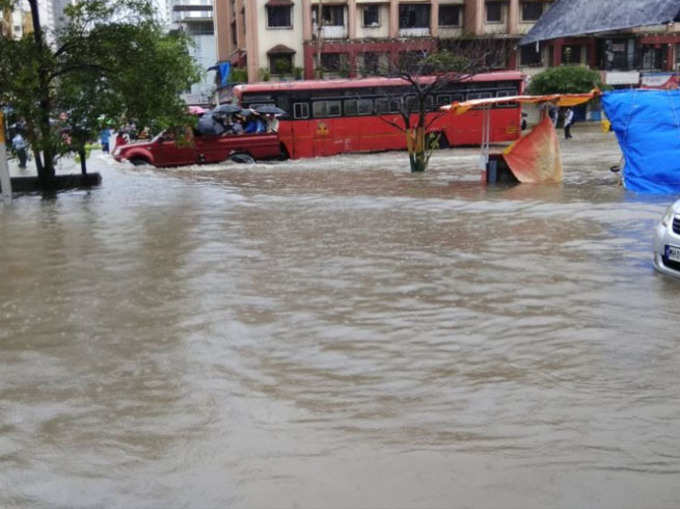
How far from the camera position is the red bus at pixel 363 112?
28.2 meters

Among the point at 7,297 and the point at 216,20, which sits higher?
the point at 216,20

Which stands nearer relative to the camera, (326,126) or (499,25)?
(326,126)

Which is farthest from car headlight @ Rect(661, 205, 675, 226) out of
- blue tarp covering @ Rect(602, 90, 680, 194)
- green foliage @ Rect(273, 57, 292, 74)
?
green foliage @ Rect(273, 57, 292, 74)

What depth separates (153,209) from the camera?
51.3 ft

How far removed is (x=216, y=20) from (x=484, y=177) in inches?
1873

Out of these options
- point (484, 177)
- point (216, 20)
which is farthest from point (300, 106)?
point (216, 20)

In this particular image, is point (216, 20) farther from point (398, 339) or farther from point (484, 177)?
point (398, 339)

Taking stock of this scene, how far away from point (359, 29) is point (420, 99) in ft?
93.1

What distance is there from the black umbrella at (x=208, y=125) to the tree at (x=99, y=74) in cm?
680

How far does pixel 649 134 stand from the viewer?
16078 mm

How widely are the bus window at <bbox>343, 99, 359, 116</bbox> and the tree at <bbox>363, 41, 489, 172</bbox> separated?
2.91 feet

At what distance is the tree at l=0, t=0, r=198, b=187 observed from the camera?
58.1 feet

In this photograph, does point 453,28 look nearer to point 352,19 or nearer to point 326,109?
point 352,19

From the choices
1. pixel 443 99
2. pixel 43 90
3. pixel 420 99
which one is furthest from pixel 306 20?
pixel 43 90
